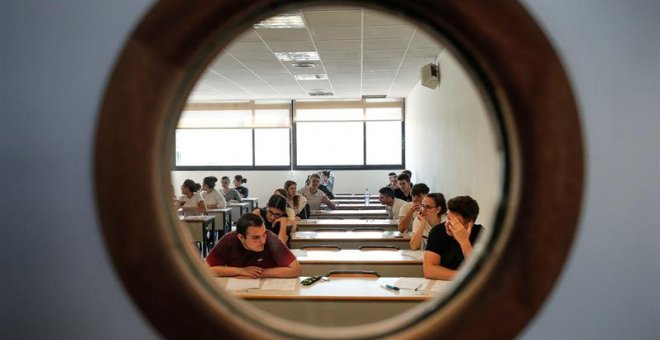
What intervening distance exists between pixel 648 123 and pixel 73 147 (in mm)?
1200

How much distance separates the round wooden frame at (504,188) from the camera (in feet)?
3.28

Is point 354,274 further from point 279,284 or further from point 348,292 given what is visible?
point 279,284

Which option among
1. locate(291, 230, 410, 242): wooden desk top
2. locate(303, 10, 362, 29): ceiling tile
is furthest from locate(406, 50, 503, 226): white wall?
locate(303, 10, 362, 29): ceiling tile

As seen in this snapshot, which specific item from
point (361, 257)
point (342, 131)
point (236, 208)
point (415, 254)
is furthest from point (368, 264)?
point (342, 131)

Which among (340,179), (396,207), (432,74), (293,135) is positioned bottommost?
(396,207)

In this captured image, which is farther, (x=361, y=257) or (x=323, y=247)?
(x=323, y=247)

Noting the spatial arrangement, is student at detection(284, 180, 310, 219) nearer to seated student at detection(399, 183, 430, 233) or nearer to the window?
seated student at detection(399, 183, 430, 233)

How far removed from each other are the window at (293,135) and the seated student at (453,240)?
9119 millimetres

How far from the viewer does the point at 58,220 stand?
111cm

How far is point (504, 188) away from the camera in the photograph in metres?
1.05

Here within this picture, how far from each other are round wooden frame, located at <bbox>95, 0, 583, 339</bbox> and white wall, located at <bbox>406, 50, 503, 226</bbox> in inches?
78.4

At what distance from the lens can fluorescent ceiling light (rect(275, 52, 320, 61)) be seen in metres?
6.72

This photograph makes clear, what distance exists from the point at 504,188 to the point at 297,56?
6.14 metres

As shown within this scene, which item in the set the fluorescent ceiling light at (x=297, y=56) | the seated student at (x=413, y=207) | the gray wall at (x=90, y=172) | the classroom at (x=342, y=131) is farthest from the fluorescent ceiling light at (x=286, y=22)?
the gray wall at (x=90, y=172)
